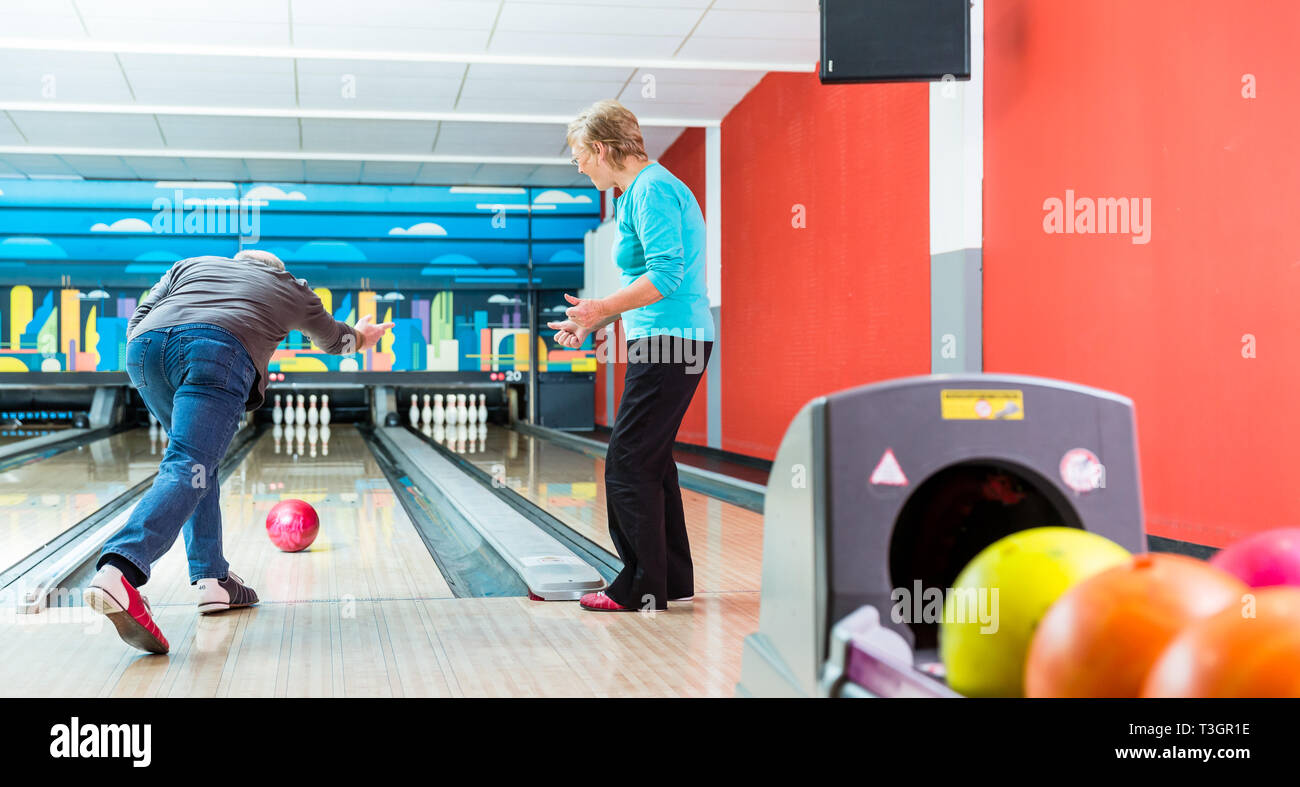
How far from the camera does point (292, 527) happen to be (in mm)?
3318

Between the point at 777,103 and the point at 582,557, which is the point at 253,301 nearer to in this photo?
the point at 582,557

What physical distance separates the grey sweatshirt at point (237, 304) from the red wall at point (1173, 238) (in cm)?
239

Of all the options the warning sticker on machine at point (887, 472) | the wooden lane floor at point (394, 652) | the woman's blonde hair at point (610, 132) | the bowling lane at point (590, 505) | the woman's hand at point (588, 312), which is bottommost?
the bowling lane at point (590, 505)

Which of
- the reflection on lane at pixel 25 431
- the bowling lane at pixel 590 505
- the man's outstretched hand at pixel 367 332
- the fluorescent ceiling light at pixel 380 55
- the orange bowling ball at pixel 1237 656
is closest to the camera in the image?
the orange bowling ball at pixel 1237 656

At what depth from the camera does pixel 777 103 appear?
21.0 feet

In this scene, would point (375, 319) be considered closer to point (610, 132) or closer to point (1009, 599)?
point (610, 132)

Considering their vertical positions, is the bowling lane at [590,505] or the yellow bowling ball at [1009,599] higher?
the yellow bowling ball at [1009,599]

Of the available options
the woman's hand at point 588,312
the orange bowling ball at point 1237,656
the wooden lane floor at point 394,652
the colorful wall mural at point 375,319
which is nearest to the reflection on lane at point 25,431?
the colorful wall mural at point 375,319

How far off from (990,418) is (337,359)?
28.0 feet

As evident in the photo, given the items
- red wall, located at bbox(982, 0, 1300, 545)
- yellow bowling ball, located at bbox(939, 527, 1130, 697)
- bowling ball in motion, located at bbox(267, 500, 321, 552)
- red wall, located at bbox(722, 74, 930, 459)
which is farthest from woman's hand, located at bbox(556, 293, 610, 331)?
red wall, located at bbox(722, 74, 930, 459)

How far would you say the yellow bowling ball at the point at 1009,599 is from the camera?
1.00m

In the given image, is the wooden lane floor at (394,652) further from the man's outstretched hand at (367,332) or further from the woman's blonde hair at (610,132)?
the woman's blonde hair at (610,132)
